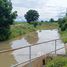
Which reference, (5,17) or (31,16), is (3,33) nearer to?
(5,17)

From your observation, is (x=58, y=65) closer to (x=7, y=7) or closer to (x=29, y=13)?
(x=7, y=7)

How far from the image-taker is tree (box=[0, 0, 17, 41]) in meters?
29.9

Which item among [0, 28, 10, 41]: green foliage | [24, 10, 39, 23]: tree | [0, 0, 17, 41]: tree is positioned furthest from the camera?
[24, 10, 39, 23]: tree

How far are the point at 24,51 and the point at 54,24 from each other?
6717cm

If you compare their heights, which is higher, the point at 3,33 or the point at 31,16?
the point at 31,16

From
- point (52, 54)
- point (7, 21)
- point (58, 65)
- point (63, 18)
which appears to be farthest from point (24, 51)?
point (63, 18)

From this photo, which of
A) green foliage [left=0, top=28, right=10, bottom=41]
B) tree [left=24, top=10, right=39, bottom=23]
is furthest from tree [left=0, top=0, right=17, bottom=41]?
tree [left=24, top=10, right=39, bottom=23]

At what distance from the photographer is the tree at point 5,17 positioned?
2988 centimetres

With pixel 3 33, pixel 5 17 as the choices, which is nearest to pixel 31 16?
pixel 3 33

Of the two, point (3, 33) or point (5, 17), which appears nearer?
point (5, 17)

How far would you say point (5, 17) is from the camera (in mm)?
30234

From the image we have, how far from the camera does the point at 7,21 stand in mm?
30266

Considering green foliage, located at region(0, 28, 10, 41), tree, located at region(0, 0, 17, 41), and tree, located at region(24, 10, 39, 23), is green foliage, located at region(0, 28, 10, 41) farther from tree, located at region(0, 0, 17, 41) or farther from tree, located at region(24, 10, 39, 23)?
tree, located at region(24, 10, 39, 23)

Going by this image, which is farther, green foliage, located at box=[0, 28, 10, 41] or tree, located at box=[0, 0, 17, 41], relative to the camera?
green foliage, located at box=[0, 28, 10, 41]
